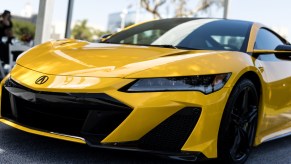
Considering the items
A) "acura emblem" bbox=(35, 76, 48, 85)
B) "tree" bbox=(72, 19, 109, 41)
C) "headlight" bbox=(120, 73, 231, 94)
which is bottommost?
"tree" bbox=(72, 19, 109, 41)

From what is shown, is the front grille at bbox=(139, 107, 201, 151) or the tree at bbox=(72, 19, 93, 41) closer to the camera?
the front grille at bbox=(139, 107, 201, 151)

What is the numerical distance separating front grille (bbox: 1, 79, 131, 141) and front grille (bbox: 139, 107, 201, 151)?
0.22 metres

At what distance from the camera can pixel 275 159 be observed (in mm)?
3840

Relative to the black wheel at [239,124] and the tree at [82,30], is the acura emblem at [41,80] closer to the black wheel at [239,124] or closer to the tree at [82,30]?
the black wheel at [239,124]

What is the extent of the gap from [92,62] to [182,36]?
1.17 metres

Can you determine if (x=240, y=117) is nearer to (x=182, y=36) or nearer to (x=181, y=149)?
(x=181, y=149)

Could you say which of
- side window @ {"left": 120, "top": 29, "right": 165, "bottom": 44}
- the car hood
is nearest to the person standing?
side window @ {"left": 120, "top": 29, "right": 165, "bottom": 44}

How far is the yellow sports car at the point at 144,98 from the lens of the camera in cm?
270

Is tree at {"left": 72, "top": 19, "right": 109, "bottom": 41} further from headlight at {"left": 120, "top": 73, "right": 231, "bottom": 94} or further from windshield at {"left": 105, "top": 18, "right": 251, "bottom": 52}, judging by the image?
headlight at {"left": 120, "top": 73, "right": 231, "bottom": 94}

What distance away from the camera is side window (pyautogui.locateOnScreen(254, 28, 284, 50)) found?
398cm

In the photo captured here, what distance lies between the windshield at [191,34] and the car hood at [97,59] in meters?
0.44

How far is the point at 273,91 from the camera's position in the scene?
3.66 meters

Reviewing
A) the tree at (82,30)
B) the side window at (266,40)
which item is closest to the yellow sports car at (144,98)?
the side window at (266,40)

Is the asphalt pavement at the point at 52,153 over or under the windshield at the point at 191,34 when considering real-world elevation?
under
